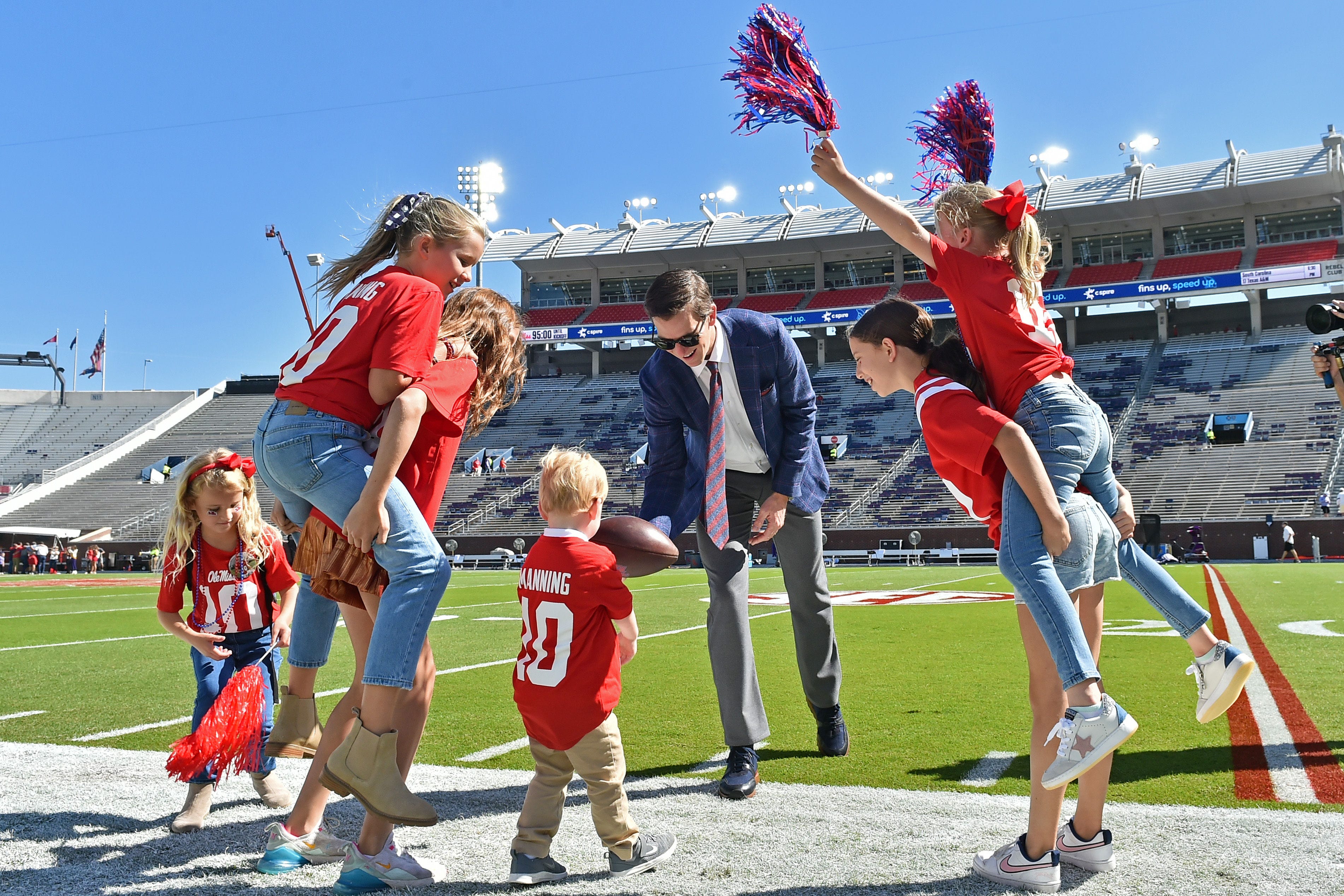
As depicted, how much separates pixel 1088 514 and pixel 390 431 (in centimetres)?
181

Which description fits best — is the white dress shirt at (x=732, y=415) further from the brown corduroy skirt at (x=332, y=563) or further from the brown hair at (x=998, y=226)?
the brown corduroy skirt at (x=332, y=563)

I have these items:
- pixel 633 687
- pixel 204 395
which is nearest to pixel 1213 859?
pixel 633 687

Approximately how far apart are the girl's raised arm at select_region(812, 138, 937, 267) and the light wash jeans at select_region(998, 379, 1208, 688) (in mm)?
523

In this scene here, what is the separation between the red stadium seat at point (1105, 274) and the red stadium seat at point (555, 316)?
24458 mm

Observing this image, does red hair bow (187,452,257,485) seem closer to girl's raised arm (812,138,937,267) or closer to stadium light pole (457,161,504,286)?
girl's raised arm (812,138,937,267)

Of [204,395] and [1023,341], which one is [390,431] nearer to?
[1023,341]

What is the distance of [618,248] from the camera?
5169 cm

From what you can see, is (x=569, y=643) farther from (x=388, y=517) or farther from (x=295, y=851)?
(x=295, y=851)

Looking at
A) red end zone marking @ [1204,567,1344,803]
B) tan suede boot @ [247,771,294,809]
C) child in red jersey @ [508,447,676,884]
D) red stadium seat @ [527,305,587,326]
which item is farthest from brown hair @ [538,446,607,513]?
red stadium seat @ [527,305,587,326]

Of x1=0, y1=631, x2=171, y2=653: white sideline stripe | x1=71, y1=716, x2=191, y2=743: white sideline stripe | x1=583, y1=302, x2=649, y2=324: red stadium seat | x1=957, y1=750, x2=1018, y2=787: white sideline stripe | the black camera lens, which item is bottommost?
x1=0, y1=631, x2=171, y2=653: white sideline stripe

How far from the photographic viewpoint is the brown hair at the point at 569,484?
276 centimetres

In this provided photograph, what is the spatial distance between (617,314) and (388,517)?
49.5m

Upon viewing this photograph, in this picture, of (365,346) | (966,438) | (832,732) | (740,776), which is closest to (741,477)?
(832,732)

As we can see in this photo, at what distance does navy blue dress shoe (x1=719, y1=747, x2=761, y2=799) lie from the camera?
3326 mm
